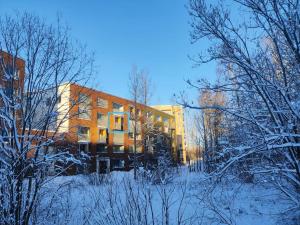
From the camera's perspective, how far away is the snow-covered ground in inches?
157

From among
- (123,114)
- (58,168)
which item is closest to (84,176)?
(58,168)

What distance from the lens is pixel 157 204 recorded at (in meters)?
9.60

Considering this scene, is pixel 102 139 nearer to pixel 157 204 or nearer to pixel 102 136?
pixel 102 136

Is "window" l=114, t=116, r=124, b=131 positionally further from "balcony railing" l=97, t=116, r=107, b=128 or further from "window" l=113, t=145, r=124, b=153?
"window" l=113, t=145, r=124, b=153

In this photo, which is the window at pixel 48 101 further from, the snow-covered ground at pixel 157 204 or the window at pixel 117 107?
the window at pixel 117 107

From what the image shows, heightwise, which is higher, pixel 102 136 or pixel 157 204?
pixel 102 136

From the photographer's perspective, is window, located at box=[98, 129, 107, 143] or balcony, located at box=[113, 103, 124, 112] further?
balcony, located at box=[113, 103, 124, 112]

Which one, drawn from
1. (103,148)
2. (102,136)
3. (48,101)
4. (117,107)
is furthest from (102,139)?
(48,101)

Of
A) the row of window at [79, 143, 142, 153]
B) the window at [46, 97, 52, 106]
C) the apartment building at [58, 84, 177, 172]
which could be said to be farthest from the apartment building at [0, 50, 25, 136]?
the row of window at [79, 143, 142, 153]

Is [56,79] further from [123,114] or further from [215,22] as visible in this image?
[123,114]

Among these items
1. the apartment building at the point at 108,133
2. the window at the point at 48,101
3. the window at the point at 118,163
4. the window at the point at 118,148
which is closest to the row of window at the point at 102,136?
the apartment building at the point at 108,133

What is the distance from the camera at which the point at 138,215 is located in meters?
3.77

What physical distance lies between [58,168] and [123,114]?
3378 cm

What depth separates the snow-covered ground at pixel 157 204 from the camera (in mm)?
4000
